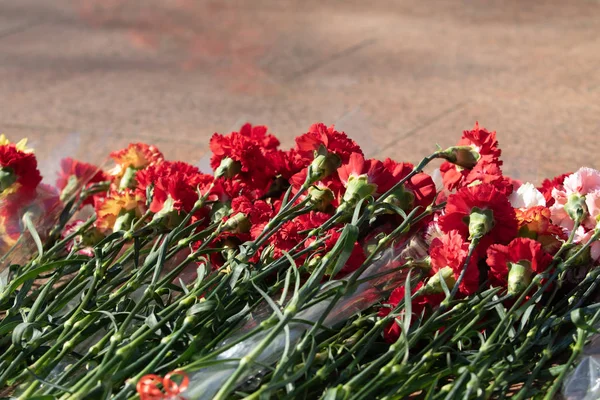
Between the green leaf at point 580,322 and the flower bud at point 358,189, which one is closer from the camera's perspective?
the green leaf at point 580,322

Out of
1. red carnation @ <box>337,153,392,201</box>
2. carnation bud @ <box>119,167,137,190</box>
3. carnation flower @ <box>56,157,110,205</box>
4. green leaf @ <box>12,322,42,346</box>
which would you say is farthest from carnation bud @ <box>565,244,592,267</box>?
carnation flower @ <box>56,157,110,205</box>

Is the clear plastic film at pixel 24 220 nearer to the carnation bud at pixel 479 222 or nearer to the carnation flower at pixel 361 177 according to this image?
the carnation flower at pixel 361 177

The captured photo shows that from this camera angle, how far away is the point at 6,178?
50.8 inches

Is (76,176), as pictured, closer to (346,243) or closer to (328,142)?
(328,142)

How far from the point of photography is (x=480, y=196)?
3.10 feet

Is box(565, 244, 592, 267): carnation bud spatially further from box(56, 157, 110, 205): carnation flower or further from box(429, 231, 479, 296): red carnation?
box(56, 157, 110, 205): carnation flower

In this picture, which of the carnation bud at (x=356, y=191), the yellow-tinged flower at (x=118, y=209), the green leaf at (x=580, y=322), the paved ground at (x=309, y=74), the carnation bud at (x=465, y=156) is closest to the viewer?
the green leaf at (x=580, y=322)

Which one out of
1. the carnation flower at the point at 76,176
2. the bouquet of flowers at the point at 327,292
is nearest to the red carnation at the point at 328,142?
the bouquet of flowers at the point at 327,292

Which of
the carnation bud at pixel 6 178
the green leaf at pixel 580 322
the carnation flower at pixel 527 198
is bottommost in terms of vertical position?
the green leaf at pixel 580 322

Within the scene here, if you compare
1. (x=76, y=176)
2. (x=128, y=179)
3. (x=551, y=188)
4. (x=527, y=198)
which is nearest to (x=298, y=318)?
(x=527, y=198)

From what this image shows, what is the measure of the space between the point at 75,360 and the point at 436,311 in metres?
0.40

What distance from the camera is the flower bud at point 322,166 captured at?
1.02 meters

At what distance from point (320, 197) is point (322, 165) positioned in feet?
0.13

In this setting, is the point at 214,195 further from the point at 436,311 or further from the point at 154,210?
the point at 436,311
